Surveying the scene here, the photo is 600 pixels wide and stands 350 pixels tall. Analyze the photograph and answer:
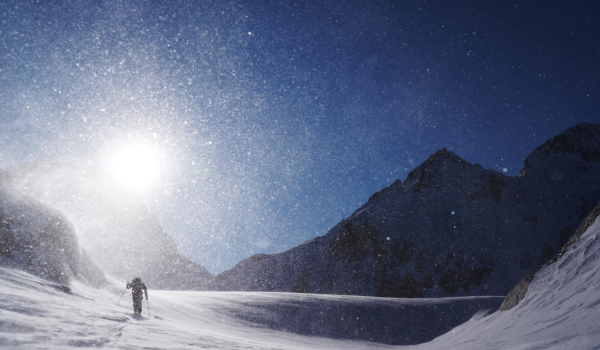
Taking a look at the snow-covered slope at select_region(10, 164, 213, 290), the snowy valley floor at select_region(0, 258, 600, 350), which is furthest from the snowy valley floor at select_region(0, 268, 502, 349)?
the snow-covered slope at select_region(10, 164, 213, 290)

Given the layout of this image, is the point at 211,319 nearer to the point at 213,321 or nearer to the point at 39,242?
the point at 213,321

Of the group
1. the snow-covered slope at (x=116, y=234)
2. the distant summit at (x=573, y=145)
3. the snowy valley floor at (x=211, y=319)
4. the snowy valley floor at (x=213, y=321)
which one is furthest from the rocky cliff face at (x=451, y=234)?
the snowy valley floor at (x=213, y=321)

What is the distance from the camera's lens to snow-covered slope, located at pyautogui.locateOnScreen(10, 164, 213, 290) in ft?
442

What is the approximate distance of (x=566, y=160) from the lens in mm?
110562

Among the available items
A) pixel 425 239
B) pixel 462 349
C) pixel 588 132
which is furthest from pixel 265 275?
pixel 588 132

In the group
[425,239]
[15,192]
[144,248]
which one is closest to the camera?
[15,192]

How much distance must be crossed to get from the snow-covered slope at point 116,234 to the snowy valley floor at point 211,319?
126228mm

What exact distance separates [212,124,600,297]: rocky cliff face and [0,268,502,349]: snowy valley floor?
60.0 meters

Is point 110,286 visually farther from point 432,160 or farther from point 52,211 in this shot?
point 432,160

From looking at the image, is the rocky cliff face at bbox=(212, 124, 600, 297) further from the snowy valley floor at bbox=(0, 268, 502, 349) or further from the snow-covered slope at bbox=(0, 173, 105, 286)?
the snow-covered slope at bbox=(0, 173, 105, 286)

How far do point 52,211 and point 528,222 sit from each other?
112943 mm

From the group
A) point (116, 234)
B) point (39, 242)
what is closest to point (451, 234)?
point (39, 242)

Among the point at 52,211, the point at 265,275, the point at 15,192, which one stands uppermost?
the point at 15,192

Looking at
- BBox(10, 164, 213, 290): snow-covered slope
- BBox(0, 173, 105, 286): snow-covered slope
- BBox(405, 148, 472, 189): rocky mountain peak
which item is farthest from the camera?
BBox(10, 164, 213, 290): snow-covered slope
